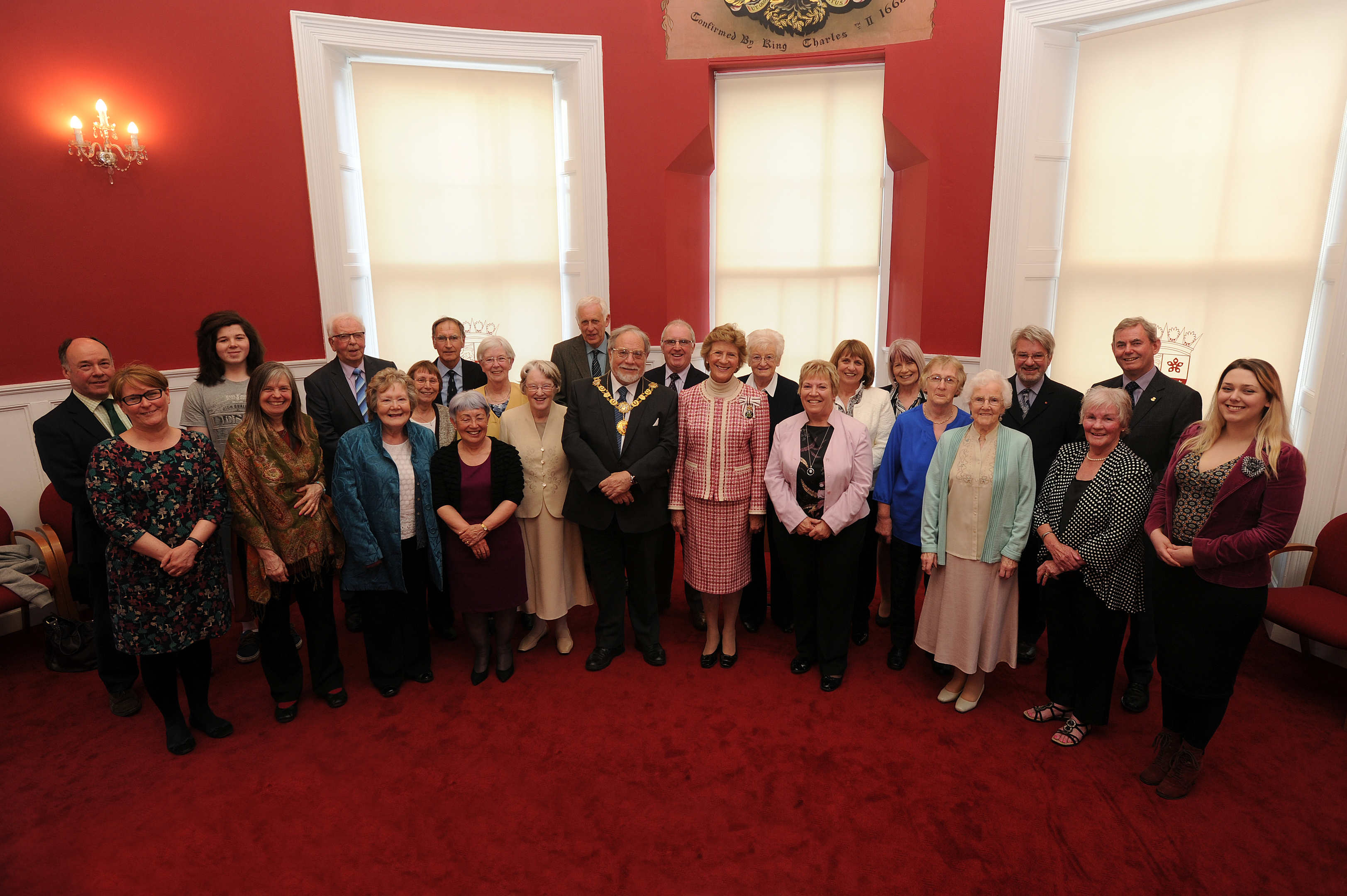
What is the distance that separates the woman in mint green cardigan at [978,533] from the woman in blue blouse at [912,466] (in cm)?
9

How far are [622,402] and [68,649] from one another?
3.19 m

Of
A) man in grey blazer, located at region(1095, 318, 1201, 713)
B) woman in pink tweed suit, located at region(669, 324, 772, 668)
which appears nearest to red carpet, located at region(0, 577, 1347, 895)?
man in grey blazer, located at region(1095, 318, 1201, 713)

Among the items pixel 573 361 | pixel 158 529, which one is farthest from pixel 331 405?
pixel 573 361

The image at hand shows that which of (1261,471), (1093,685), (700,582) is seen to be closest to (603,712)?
(700,582)

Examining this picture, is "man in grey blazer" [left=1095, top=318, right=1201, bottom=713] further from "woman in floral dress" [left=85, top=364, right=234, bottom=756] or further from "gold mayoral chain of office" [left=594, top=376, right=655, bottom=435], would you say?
"woman in floral dress" [left=85, top=364, right=234, bottom=756]

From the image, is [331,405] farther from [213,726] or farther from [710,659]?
[710,659]

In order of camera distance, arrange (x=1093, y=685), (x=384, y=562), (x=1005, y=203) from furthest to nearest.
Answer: (x=1005, y=203) < (x=384, y=562) < (x=1093, y=685)

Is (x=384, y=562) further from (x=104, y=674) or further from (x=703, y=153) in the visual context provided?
(x=703, y=153)

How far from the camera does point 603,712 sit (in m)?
3.26

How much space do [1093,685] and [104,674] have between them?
437cm

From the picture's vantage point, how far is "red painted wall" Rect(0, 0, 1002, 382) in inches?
169

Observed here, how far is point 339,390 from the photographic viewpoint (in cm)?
379

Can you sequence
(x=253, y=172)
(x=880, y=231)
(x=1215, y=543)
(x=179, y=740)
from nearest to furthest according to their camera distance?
(x=1215, y=543) → (x=179, y=740) → (x=253, y=172) → (x=880, y=231)

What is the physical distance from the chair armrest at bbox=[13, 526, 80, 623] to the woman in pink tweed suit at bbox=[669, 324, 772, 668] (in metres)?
3.27
